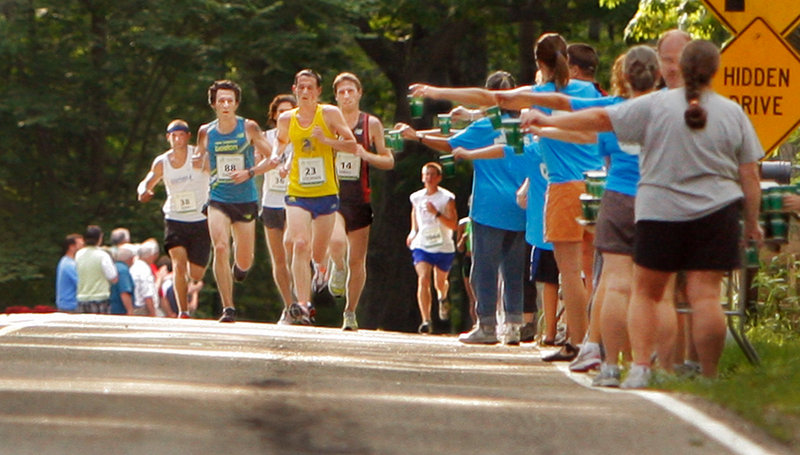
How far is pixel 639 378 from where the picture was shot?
10094 mm

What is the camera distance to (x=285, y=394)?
30.4ft

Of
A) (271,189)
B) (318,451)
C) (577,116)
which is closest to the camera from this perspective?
(318,451)

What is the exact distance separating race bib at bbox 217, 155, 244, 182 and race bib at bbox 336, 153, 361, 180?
3.15 ft

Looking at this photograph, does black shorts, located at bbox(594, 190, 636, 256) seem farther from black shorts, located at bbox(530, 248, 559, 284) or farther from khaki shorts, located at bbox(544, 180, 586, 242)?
black shorts, located at bbox(530, 248, 559, 284)

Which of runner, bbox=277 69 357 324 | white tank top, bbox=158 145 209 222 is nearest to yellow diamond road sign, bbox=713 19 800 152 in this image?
runner, bbox=277 69 357 324

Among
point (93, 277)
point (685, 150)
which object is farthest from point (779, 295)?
point (93, 277)

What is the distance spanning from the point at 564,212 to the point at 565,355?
877mm

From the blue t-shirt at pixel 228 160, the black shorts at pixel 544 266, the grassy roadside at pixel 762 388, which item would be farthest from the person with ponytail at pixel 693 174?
the blue t-shirt at pixel 228 160

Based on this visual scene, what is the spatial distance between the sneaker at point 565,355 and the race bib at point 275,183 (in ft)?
19.7

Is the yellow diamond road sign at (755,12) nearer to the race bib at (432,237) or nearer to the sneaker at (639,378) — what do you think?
the sneaker at (639,378)

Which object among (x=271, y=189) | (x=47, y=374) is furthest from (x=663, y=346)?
(x=271, y=189)

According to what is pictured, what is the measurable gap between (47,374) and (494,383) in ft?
7.34

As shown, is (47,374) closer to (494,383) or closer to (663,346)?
(494,383)

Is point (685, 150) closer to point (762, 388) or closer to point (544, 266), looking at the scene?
point (762, 388)
